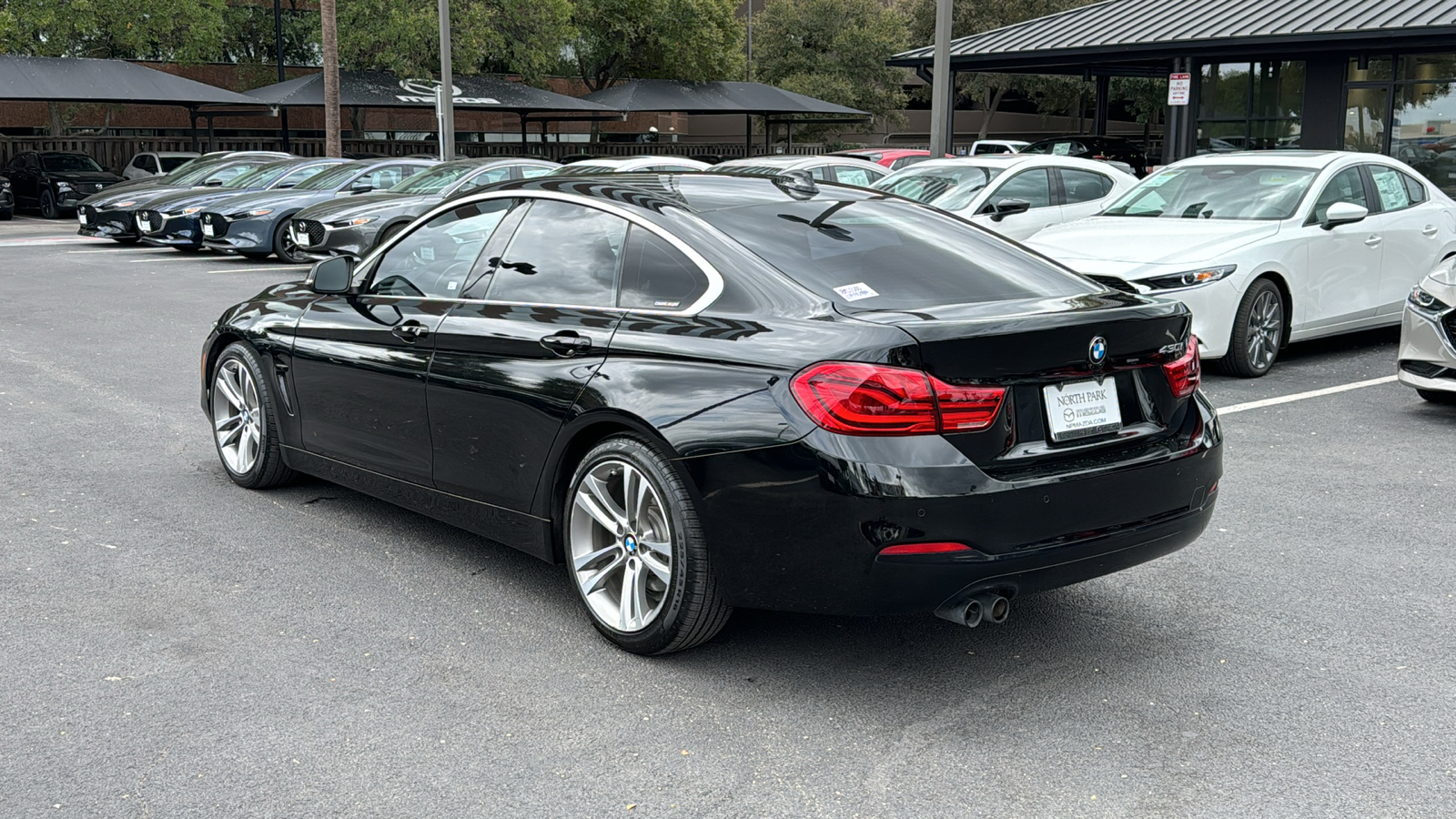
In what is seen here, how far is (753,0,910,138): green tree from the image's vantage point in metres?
49.8

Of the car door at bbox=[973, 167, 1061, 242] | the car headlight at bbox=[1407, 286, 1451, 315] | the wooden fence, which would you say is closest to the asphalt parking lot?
the car headlight at bbox=[1407, 286, 1451, 315]

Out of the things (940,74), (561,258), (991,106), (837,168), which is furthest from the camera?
(991,106)

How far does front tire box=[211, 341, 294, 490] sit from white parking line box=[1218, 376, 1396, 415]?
17.9 ft

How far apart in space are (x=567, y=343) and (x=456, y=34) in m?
34.6

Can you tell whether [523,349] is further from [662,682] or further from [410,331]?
[662,682]

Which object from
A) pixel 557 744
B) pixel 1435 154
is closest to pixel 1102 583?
pixel 557 744

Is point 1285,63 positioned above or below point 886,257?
above

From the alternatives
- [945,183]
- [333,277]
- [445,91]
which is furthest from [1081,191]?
[445,91]

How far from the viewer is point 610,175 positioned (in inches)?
204

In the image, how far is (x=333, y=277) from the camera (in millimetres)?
5637

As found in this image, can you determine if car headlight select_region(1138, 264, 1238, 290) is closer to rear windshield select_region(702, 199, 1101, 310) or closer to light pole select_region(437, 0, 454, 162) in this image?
rear windshield select_region(702, 199, 1101, 310)

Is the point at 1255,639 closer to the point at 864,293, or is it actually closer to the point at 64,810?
the point at 864,293

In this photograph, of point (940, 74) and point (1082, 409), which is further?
point (940, 74)

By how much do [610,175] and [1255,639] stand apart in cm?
283
